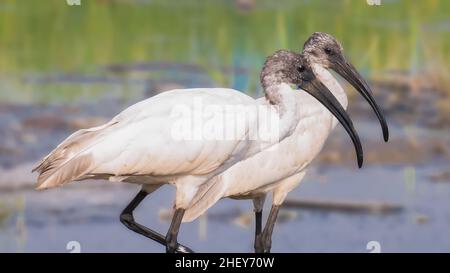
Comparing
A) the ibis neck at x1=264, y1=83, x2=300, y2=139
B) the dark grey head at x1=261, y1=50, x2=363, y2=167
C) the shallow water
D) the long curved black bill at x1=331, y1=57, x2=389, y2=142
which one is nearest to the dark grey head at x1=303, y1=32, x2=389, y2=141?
the long curved black bill at x1=331, y1=57, x2=389, y2=142

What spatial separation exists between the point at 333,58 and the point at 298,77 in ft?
2.06

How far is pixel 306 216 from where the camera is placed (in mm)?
14359

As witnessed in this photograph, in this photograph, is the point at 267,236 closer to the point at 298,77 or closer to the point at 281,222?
the point at 298,77

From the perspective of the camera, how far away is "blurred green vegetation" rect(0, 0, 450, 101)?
15844 mm

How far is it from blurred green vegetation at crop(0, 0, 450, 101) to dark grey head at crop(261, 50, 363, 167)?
215 inches

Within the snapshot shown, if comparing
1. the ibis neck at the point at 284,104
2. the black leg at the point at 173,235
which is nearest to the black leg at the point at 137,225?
the black leg at the point at 173,235

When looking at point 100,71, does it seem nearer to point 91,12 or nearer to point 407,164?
point 91,12

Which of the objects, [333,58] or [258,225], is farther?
[258,225]

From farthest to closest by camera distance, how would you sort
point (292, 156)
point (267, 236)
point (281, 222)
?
1. point (281, 222)
2. point (267, 236)
3. point (292, 156)

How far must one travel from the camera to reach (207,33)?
1622 centimetres

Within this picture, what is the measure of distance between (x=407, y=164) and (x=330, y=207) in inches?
39.8

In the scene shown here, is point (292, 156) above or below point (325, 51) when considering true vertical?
below

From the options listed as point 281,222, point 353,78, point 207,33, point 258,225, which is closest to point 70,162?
point 258,225

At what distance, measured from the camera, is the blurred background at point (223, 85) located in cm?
1418
